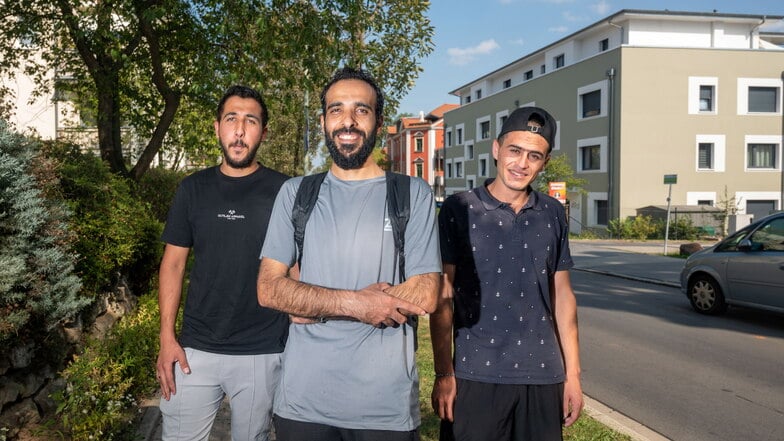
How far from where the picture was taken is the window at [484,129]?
Answer: 164 ft

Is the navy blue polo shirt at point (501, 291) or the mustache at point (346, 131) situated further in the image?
the navy blue polo shirt at point (501, 291)

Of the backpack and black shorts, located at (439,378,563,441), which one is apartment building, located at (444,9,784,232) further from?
the backpack

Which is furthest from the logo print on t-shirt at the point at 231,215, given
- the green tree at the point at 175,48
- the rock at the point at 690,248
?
the rock at the point at 690,248

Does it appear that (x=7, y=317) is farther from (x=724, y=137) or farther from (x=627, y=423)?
(x=724, y=137)

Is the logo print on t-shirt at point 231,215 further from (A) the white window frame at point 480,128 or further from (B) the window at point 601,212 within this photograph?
(A) the white window frame at point 480,128

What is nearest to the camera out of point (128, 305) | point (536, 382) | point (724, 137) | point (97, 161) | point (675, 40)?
point (536, 382)

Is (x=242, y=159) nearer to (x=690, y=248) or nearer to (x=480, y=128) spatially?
A: (x=690, y=248)

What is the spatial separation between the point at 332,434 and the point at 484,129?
1970 inches

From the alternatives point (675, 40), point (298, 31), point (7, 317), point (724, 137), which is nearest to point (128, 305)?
point (7, 317)

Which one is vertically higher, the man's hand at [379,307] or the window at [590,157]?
the window at [590,157]

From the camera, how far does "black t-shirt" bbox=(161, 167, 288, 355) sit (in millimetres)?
2861

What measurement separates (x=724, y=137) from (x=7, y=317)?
3718cm

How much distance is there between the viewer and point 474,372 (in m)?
2.67

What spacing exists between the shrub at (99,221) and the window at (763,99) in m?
36.1
